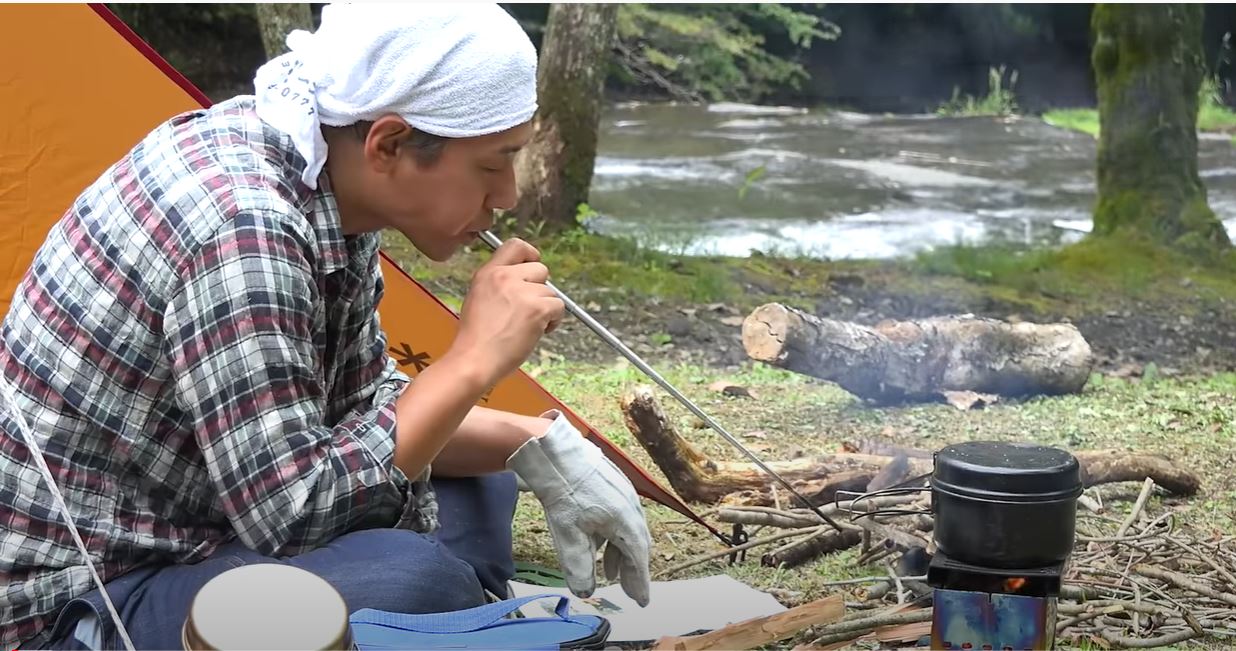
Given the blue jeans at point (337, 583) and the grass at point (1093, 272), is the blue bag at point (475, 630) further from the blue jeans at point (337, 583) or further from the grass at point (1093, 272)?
the grass at point (1093, 272)

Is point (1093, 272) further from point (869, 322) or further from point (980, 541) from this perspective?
point (980, 541)

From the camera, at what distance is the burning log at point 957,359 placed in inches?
125

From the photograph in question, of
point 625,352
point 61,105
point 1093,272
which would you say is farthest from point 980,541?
point 1093,272

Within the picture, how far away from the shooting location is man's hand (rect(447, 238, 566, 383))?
1.40m

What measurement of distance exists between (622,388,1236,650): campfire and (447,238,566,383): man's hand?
1.65ft

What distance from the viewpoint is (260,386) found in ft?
4.16

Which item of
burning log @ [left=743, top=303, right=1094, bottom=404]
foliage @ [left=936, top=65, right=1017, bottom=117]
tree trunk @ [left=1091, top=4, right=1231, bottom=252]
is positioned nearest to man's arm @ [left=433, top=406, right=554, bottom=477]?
burning log @ [left=743, top=303, right=1094, bottom=404]

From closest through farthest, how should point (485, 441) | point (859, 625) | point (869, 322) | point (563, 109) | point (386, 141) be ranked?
1. point (386, 141)
2. point (485, 441)
3. point (859, 625)
4. point (869, 322)
5. point (563, 109)

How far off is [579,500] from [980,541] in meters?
0.48

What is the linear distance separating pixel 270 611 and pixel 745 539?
164 cm

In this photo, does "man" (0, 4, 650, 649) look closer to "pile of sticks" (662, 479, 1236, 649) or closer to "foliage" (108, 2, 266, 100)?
"pile of sticks" (662, 479, 1236, 649)

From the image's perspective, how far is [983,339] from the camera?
10.9 feet

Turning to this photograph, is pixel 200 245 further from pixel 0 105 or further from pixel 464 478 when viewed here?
pixel 0 105

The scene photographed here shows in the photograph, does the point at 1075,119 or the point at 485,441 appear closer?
the point at 485,441
